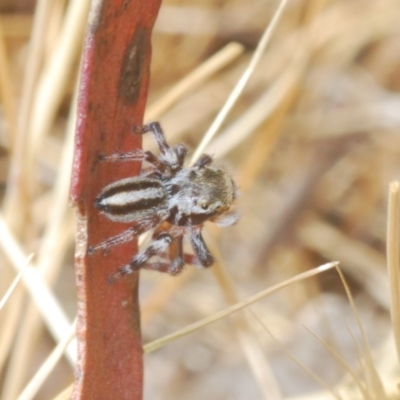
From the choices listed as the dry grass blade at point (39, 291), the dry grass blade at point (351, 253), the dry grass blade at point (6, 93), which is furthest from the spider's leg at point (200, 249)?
the dry grass blade at point (351, 253)

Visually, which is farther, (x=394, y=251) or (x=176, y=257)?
(x=176, y=257)

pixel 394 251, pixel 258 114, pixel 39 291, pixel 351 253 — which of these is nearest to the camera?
pixel 394 251

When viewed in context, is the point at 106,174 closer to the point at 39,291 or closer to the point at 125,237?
the point at 125,237

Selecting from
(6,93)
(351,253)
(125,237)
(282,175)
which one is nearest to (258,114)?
(282,175)

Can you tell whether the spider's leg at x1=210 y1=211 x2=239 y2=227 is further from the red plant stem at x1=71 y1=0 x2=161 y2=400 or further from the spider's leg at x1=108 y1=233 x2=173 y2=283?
the red plant stem at x1=71 y1=0 x2=161 y2=400

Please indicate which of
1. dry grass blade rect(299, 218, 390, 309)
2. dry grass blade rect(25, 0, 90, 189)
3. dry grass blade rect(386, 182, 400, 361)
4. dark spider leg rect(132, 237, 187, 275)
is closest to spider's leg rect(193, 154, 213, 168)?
dark spider leg rect(132, 237, 187, 275)

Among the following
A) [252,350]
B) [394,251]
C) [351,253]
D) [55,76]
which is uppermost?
[55,76]

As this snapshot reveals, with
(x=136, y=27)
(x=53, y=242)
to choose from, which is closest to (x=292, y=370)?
(x=53, y=242)
